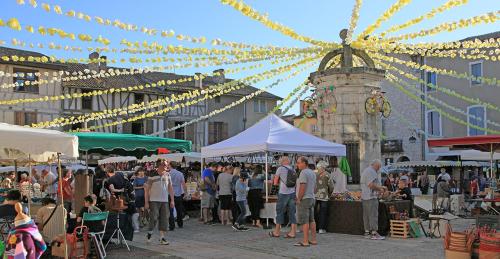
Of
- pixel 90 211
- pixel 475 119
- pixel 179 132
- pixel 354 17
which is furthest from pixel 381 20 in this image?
pixel 179 132

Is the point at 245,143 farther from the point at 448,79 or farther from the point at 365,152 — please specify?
the point at 448,79

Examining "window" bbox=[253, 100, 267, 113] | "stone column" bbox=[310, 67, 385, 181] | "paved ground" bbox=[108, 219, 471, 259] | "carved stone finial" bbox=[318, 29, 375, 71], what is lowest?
"paved ground" bbox=[108, 219, 471, 259]

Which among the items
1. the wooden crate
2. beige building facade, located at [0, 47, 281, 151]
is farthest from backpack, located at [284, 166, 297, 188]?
beige building facade, located at [0, 47, 281, 151]

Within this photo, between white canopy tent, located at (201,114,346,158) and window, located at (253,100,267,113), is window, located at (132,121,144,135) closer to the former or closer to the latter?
window, located at (253,100,267,113)

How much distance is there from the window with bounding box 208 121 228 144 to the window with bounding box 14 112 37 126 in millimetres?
13291

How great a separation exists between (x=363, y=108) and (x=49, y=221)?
8.44 metres

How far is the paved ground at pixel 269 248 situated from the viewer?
29.7 ft

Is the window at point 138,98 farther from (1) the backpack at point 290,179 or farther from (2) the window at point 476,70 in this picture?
(1) the backpack at point 290,179

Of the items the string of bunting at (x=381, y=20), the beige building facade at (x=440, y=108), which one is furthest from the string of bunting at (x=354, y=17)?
the beige building facade at (x=440, y=108)

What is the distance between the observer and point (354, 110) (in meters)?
14.1

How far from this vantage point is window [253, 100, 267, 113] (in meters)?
45.2

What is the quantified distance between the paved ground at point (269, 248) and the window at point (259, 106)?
33.5 m

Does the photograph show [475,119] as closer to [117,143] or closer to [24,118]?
[117,143]

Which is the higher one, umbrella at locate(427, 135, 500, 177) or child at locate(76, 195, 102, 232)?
umbrella at locate(427, 135, 500, 177)
